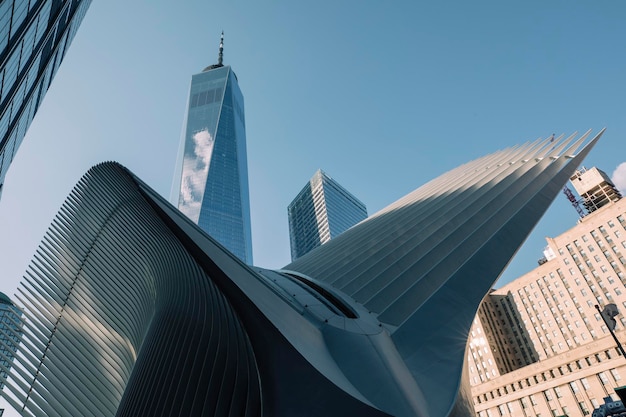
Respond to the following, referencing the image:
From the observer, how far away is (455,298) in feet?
34.8

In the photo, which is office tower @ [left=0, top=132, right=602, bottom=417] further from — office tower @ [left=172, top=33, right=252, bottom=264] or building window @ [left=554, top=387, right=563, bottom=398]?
office tower @ [left=172, top=33, right=252, bottom=264]

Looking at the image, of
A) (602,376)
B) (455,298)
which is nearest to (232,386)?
(455,298)

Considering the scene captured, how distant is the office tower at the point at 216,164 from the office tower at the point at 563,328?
3124 inches

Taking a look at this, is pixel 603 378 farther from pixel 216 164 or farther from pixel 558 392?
pixel 216 164

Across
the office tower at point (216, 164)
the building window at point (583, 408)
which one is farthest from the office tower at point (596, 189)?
the office tower at point (216, 164)

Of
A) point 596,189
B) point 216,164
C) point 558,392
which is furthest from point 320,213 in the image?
point 558,392

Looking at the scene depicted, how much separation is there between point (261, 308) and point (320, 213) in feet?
436

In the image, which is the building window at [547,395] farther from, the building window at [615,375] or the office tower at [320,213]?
the office tower at [320,213]

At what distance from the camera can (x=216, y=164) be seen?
5625 inches

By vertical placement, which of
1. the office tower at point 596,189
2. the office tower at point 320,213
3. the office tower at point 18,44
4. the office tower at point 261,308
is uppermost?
the office tower at point 320,213

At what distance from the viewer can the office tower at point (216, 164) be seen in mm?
132000

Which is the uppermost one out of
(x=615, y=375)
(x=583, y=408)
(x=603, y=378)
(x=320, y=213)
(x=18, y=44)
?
(x=320, y=213)

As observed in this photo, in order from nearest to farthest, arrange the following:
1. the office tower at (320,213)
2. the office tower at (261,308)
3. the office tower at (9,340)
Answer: the office tower at (261,308) → the office tower at (9,340) → the office tower at (320,213)

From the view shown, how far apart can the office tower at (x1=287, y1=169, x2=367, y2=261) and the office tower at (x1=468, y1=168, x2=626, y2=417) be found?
221 ft
